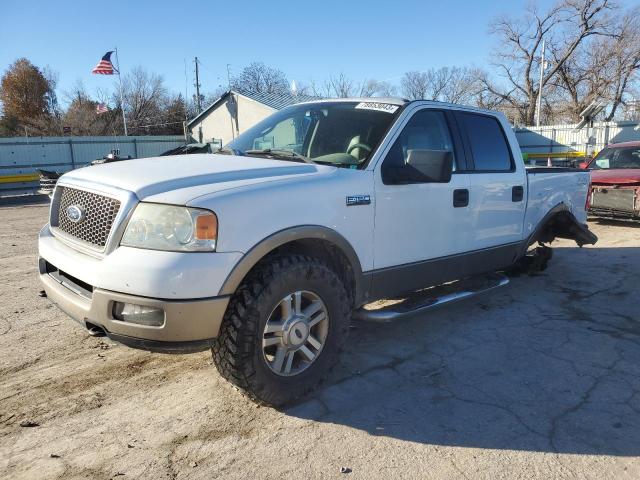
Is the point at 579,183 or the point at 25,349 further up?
the point at 579,183

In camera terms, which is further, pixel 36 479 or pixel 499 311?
pixel 499 311

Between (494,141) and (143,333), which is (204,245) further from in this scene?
(494,141)

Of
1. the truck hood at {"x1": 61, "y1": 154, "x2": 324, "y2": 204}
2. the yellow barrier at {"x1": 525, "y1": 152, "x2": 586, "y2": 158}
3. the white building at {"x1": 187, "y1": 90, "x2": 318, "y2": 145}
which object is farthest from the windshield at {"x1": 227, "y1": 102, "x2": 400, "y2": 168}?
the yellow barrier at {"x1": 525, "y1": 152, "x2": 586, "y2": 158}

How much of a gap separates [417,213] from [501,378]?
53.1 inches

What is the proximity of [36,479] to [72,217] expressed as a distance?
1479mm

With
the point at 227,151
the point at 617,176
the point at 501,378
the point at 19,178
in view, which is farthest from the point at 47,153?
the point at 501,378

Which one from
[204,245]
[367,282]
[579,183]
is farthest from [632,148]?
[204,245]

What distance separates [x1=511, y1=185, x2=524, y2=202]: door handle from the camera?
4.94 metres

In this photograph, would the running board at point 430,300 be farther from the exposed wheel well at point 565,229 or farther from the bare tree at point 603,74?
the bare tree at point 603,74

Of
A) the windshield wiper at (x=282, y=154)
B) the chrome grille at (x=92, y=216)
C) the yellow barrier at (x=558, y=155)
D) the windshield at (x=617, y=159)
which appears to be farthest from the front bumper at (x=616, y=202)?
the yellow barrier at (x=558, y=155)

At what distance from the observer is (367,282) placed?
3.61 m

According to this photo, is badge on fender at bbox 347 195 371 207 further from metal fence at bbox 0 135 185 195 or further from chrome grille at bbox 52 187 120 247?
metal fence at bbox 0 135 185 195

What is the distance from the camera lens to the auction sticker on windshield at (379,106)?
397cm

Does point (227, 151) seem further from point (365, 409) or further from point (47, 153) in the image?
point (47, 153)
